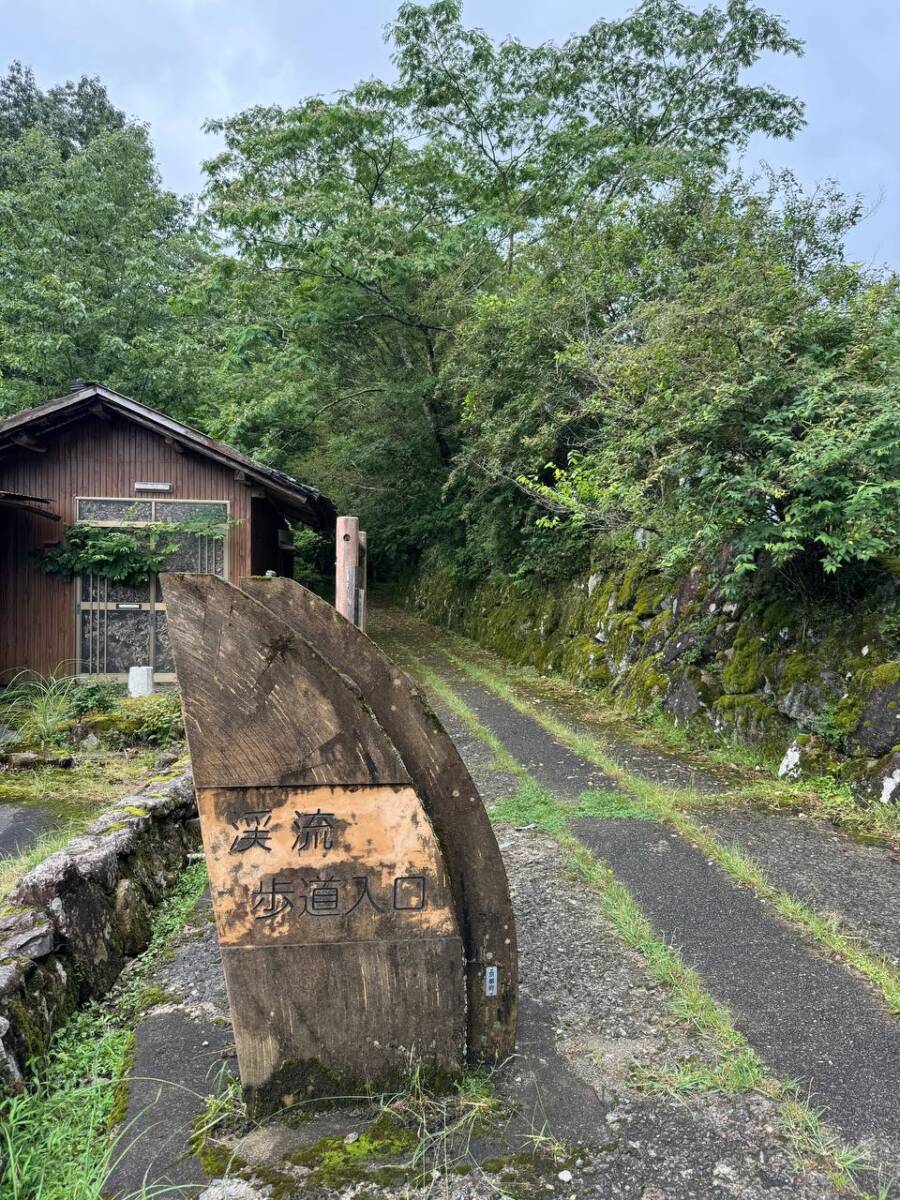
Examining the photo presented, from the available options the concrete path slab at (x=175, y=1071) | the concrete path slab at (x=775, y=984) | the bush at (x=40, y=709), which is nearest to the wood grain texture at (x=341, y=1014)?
the concrete path slab at (x=175, y=1071)

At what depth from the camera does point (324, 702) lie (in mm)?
2418

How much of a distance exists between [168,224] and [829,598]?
88.3ft

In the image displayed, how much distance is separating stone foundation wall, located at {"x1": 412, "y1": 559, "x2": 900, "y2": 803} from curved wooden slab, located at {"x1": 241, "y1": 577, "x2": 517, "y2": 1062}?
4.01 metres

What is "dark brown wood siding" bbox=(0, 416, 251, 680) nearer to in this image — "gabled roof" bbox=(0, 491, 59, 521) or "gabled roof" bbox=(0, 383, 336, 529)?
"gabled roof" bbox=(0, 491, 59, 521)

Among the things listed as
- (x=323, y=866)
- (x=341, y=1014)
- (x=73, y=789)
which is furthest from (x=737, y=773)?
(x=73, y=789)

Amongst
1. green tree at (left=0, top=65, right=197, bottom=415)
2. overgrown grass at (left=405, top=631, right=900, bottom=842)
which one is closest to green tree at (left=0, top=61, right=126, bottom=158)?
green tree at (left=0, top=65, right=197, bottom=415)

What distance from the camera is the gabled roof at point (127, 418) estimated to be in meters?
9.69

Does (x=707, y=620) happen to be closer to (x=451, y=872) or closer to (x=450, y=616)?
(x=451, y=872)

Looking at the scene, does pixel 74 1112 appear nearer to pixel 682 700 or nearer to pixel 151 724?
pixel 151 724

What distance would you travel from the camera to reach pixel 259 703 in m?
2.41

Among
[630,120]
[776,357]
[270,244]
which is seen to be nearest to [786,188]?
[776,357]

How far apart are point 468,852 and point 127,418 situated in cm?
969

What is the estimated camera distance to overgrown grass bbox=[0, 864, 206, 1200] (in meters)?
2.18

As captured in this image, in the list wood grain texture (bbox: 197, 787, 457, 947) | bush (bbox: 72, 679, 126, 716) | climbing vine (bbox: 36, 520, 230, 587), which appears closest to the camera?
wood grain texture (bbox: 197, 787, 457, 947)
